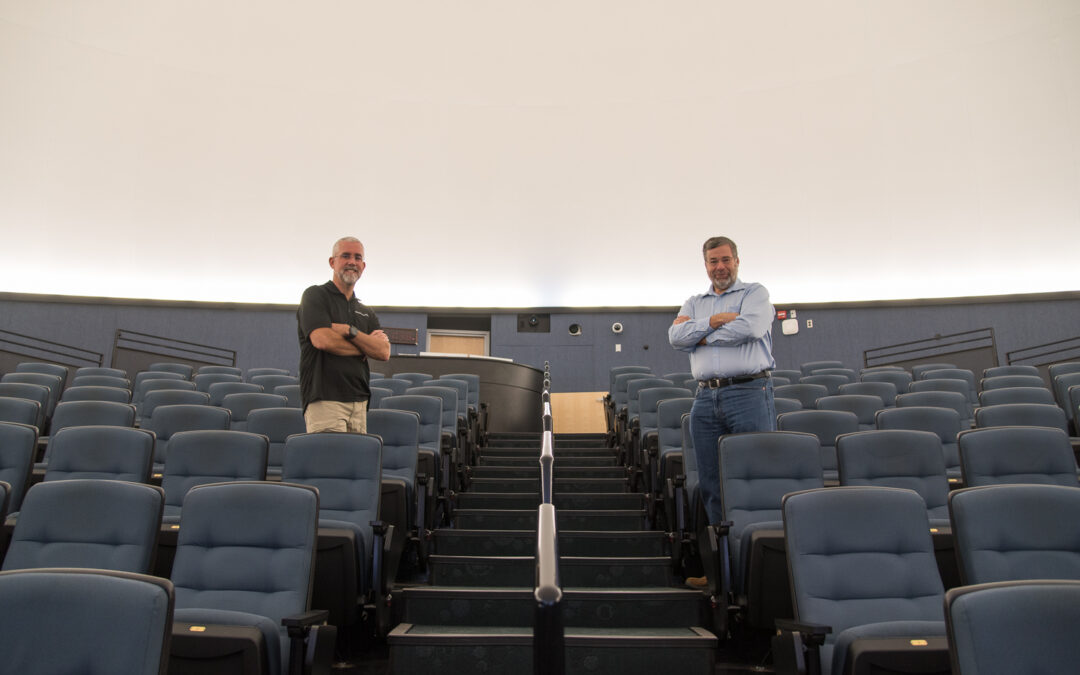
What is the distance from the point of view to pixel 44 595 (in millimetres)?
1332

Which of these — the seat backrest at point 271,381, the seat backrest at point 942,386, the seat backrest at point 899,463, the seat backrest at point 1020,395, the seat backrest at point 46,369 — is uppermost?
the seat backrest at point 46,369

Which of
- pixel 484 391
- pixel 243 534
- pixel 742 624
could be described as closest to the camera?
pixel 243 534

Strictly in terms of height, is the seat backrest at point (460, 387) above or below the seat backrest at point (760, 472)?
above

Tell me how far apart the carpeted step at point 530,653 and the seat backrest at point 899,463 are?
105 centimetres

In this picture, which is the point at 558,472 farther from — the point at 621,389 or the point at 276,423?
the point at 621,389

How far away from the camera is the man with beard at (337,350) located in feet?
9.94

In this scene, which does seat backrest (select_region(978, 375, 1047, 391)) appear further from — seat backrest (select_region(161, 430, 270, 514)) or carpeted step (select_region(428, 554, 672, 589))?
seat backrest (select_region(161, 430, 270, 514))

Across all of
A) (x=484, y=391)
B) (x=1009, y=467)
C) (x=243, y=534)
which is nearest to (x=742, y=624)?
(x=1009, y=467)

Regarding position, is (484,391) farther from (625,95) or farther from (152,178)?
(152,178)

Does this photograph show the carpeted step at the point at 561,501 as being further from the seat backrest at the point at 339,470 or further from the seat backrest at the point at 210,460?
the seat backrest at the point at 210,460

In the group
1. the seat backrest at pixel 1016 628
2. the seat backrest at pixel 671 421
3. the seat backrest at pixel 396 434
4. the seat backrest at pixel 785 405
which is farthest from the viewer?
the seat backrest at pixel 785 405

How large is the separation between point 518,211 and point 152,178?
18.4 ft

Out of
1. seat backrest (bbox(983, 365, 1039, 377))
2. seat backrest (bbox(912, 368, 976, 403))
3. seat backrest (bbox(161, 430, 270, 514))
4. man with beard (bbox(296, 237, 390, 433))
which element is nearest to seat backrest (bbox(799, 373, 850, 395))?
seat backrest (bbox(912, 368, 976, 403))

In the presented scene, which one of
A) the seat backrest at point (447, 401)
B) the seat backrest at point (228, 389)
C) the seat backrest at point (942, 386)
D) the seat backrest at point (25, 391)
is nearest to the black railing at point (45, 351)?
the seat backrest at point (25, 391)
